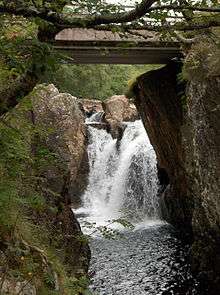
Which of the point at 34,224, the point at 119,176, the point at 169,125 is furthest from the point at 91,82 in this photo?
the point at 34,224

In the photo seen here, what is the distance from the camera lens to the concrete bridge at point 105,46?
1074cm

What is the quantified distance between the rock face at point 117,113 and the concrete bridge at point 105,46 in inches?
369

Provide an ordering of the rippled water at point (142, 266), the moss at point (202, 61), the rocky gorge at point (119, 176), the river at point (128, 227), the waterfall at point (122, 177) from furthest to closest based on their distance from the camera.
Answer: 1. the waterfall at point (122, 177)
2. the river at point (128, 227)
3. the rippled water at point (142, 266)
4. the moss at point (202, 61)
5. the rocky gorge at point (119, 176)

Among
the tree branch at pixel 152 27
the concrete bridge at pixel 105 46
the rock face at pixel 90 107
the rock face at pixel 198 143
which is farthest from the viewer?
the rock face at pixel 90 107

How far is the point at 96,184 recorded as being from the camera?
2145 centimetres

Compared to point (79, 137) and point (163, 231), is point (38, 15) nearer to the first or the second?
point (163, 231)

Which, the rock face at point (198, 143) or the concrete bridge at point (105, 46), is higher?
the concrete bridge at point (105, 46)

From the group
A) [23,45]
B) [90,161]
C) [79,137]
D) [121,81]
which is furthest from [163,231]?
[121,81]

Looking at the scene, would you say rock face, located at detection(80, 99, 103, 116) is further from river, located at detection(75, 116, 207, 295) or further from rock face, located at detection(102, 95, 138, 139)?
river, located at detection(75, 116, 207, 295)

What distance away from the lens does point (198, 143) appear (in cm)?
999

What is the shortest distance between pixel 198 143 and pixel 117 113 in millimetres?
15724

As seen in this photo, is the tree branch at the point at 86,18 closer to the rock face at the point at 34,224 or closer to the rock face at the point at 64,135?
the rock face at the point at 34,224

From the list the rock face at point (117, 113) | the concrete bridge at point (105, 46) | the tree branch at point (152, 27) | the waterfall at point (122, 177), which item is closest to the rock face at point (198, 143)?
the concrete bridge at point (105, 46)

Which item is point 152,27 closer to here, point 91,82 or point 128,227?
point 128,227
